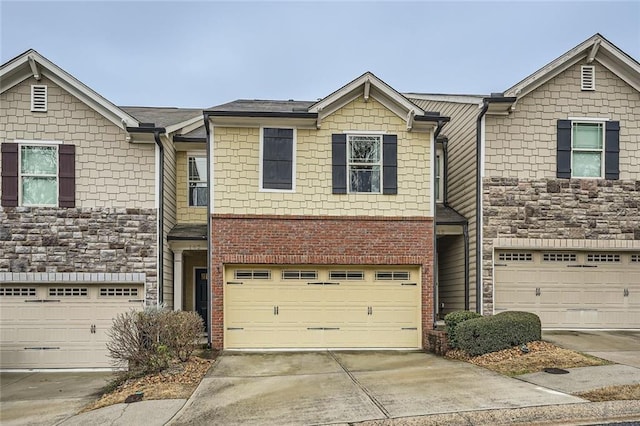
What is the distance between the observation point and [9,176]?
12875 millimetres

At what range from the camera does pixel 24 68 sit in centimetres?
1301

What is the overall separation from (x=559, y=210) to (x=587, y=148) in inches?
73.4

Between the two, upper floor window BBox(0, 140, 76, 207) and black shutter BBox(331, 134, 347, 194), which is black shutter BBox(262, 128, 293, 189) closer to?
black shutter BBox(331, 134, 347, 194)

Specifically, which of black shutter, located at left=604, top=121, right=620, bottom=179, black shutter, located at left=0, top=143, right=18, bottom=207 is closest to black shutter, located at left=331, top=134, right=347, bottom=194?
black shutter, located at left=604, top=121, right=620, bottom=179

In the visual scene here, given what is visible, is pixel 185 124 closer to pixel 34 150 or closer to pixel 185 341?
pixel 34 150

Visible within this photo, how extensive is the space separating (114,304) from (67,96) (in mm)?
5396

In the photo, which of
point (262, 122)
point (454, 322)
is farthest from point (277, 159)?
point (454, 322)

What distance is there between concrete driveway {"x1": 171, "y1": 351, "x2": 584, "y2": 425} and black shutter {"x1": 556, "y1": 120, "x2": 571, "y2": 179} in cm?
622

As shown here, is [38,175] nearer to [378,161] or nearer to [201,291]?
[201,291]

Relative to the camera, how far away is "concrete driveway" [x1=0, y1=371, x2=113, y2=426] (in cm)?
888

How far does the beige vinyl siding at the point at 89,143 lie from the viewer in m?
13.1

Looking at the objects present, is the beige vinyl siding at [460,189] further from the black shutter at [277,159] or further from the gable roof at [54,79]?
the gable roof at [54,79]

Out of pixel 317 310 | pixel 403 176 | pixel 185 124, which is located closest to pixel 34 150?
pixel 185 124

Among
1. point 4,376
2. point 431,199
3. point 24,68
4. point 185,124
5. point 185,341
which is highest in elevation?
point 24,68
